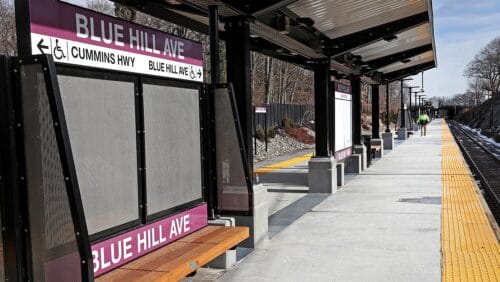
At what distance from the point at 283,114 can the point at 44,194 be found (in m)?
28.7

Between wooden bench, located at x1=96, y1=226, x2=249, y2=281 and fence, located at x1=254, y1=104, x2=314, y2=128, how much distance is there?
2072 centimetres

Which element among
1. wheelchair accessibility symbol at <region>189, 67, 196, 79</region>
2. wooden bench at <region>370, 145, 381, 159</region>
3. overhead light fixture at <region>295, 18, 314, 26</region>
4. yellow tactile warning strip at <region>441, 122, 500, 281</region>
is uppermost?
overhead light fixture at <region>295, 18, 314, 26</region>

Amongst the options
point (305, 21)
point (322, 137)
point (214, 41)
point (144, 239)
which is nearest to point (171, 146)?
point (144, 239)

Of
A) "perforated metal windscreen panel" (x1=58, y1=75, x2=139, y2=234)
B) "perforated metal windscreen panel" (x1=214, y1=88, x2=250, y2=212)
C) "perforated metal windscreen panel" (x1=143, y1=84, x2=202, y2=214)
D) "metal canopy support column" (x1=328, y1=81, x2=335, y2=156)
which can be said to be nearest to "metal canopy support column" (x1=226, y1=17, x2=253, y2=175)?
"perforated metal windscreen panel" (x1=214, y1=88, x2=250, y2=212)

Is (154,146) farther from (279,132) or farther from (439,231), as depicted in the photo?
(279,132)

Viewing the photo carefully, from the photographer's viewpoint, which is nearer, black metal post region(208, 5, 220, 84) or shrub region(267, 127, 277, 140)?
black metal post region(208, 5, 220, 84)

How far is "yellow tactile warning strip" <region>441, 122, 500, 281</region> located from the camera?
17.7 ft

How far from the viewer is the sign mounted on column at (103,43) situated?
10.9 ft

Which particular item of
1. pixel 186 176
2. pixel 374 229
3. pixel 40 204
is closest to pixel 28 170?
pixel 40 204

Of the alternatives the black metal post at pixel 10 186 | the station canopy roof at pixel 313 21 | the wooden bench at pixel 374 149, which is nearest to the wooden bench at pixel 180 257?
the black metal post at pixel 10 186

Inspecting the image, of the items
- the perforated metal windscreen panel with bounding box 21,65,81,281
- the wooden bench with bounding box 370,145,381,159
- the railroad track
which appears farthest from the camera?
the wooden bench with bounding box 370,145,381,159

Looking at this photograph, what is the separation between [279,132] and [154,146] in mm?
24521

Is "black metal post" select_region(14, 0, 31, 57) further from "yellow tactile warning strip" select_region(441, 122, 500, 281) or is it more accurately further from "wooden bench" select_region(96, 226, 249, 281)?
"yellow tactile warning strip" select_region(441, 122, 500, 281)

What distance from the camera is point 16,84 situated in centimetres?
310
